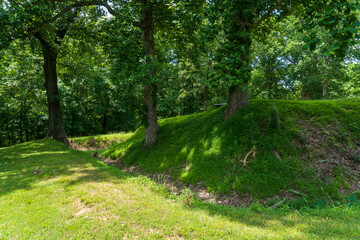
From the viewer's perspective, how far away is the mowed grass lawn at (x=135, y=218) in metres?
3.20

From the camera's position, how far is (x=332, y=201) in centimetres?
491

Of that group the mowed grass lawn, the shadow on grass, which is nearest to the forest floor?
the mowed grass lawn

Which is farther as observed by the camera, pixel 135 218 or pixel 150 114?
pixel 150 114

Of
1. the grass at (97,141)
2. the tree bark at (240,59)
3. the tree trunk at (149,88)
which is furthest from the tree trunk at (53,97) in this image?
the tree bark at (240,59)

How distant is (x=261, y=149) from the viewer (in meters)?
6.61

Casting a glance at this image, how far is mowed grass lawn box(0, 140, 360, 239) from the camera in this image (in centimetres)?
320

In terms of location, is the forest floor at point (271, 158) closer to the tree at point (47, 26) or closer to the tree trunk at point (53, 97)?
the tree at point (47, 26)

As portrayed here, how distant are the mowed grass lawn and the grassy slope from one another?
1059mm

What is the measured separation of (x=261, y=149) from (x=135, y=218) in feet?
16.1

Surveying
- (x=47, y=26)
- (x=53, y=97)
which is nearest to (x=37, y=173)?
(x=47, y=26)

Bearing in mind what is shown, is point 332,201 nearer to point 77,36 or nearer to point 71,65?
point 77,36

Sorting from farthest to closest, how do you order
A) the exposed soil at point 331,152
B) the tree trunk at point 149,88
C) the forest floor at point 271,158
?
the tree trunk at point 149,88 < the exposed soil at point 331,152 < the forest floor at point 271,158

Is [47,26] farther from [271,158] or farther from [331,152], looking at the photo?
[331,152]

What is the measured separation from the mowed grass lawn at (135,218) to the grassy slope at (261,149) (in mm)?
1059
